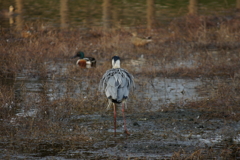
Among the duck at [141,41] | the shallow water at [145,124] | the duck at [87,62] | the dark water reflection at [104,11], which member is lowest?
the shallow water at [145,124]

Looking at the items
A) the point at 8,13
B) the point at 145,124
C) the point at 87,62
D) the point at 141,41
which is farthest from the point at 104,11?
the point at 145,124

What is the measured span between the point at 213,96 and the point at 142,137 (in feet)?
10.7

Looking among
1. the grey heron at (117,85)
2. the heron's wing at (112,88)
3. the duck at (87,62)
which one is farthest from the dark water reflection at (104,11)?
the heron's wing at (112,88)

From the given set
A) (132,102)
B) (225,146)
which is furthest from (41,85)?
(225,146)

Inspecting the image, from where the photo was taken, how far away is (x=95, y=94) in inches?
433

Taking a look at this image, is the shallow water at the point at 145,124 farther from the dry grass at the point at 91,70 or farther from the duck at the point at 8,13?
the duck at the point at 8,13

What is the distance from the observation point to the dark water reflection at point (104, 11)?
2734 cm

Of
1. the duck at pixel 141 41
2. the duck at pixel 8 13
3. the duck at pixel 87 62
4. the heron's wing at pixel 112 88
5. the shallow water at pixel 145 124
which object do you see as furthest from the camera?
the duck at pixel 8 13

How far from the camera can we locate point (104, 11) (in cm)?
3412

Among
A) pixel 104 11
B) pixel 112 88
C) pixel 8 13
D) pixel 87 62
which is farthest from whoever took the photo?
pixel 104 11

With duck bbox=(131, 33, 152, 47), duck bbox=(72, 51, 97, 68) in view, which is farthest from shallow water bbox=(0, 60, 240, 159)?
duck bbox=(131, 33, 152, 47)

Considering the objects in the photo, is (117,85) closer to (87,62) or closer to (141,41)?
(87,62)

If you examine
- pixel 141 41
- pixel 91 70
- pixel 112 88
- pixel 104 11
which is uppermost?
pixel 104 11

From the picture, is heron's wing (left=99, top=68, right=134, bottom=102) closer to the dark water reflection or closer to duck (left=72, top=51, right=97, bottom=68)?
duck (left=72, top=51, right=97, bottom=68)
